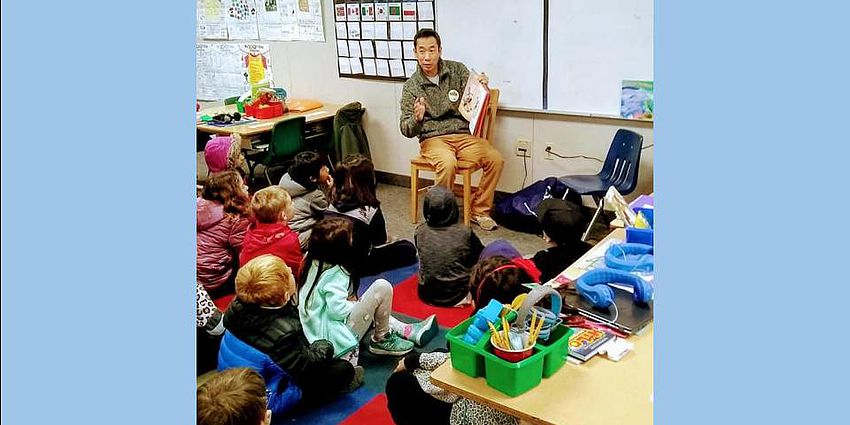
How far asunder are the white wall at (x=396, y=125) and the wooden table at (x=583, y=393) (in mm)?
2675

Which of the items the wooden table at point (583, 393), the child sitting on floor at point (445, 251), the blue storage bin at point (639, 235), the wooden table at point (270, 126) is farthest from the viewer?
the wooden table at point (270, 126)

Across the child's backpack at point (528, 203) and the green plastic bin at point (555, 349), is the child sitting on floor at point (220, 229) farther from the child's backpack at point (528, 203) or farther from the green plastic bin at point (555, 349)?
the green plastic bin at point (555, 349)

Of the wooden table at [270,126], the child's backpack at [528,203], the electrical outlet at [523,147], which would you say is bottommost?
the child's backpack at [528,203]

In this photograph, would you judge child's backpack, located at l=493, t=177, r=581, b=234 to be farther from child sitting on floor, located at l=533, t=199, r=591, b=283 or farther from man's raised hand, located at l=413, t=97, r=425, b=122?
child sitting on floor, located at l=533, t=199, r=591, b=283

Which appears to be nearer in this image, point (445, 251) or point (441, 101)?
point (445, 251)

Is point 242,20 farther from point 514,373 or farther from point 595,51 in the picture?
point 514,373

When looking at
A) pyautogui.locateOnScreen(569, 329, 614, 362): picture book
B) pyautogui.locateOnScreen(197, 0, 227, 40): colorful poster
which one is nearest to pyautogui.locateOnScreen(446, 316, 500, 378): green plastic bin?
pyautogui.locateOnScreen(569, 329, 614, 362): picture book

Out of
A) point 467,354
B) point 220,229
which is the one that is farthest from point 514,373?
point 220,229

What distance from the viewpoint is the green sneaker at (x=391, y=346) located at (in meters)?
2.79

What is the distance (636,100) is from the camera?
162 inches

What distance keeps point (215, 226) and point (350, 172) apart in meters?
0.75

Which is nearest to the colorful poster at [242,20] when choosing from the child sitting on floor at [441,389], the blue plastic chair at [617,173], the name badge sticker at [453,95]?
the name badge sticker at [453,95]

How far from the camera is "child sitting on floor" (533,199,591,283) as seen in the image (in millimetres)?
2684

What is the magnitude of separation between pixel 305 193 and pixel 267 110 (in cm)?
173
